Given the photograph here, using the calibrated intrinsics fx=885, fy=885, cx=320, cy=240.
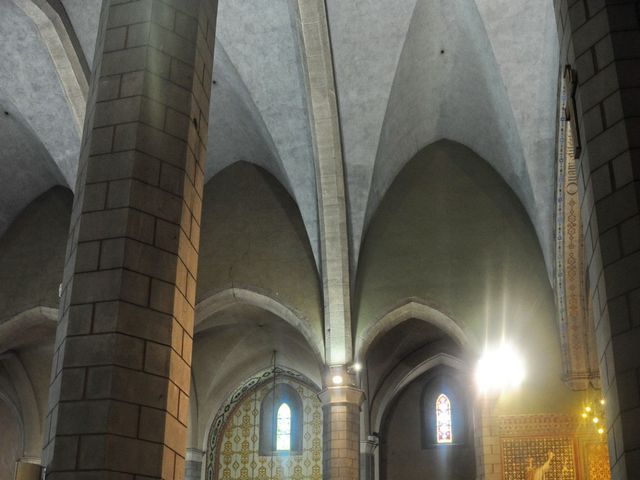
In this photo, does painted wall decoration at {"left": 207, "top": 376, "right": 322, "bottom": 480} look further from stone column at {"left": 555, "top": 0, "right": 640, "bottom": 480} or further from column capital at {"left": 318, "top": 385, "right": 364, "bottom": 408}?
stone column at {"left": 555, "top": 0, "right": 640, "bottom": 480}

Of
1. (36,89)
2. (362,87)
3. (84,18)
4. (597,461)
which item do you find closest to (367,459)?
(597,461)

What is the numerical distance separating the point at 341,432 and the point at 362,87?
A: 5585mm

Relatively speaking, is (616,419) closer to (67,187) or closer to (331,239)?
(331,239)

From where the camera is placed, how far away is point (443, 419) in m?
20.7

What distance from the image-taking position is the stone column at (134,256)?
218 inches

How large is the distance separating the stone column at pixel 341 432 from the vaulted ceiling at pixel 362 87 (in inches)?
92.8

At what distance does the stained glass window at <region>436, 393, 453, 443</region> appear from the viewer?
20528mm

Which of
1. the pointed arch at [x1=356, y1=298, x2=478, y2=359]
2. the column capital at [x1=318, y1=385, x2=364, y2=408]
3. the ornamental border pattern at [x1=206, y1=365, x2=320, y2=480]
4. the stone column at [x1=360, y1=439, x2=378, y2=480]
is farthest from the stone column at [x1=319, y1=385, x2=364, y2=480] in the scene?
the ornamental border pattern at [x1=206, y1=365, x2=320, y2=480]

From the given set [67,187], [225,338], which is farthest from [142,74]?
[225,338]

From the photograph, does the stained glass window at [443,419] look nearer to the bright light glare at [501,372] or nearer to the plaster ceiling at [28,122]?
the bright light glare at [501,372]

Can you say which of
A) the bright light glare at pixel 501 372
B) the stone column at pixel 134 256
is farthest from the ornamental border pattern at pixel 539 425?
the stone column at pixel 134 256

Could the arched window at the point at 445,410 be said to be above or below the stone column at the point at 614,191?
above

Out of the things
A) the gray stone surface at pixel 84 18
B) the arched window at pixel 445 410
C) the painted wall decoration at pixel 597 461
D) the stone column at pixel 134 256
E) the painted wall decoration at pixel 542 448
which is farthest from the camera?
the arched window at pixel 445 410

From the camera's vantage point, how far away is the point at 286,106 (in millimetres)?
14711
